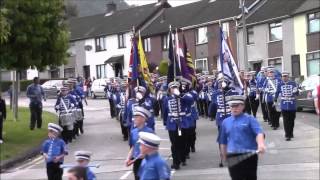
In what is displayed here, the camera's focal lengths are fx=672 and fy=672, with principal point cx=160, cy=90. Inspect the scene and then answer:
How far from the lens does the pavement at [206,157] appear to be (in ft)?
45.0

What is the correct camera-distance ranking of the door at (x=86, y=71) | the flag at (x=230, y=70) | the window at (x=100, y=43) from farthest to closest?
the door at (x=86, y=71)
the window at (x=100, y=43)
the flag at (x=230, y=70)

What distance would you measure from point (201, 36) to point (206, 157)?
38.9m

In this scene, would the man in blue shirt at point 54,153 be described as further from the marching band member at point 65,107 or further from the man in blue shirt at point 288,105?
the marching band member at point 65,107

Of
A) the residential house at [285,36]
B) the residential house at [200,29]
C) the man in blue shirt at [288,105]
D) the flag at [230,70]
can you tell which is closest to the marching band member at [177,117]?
the flag at [230,70]

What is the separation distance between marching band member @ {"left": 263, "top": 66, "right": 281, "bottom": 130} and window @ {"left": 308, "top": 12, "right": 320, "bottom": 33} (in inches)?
883

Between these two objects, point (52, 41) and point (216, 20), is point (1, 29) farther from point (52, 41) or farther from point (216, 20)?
point (216, 20)

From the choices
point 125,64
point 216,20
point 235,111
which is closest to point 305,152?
point 235,111

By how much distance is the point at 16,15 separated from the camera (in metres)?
22.3

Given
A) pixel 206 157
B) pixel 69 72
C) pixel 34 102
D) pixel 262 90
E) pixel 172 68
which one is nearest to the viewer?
pixel 206 157

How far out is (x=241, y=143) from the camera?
9.86 meters

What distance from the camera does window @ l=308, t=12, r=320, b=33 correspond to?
4272 centimetres

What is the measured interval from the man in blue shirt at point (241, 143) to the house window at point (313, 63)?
34287 millimetres

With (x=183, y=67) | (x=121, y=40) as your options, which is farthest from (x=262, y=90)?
(x=121, y=40)

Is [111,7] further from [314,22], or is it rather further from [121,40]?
[314,22]
